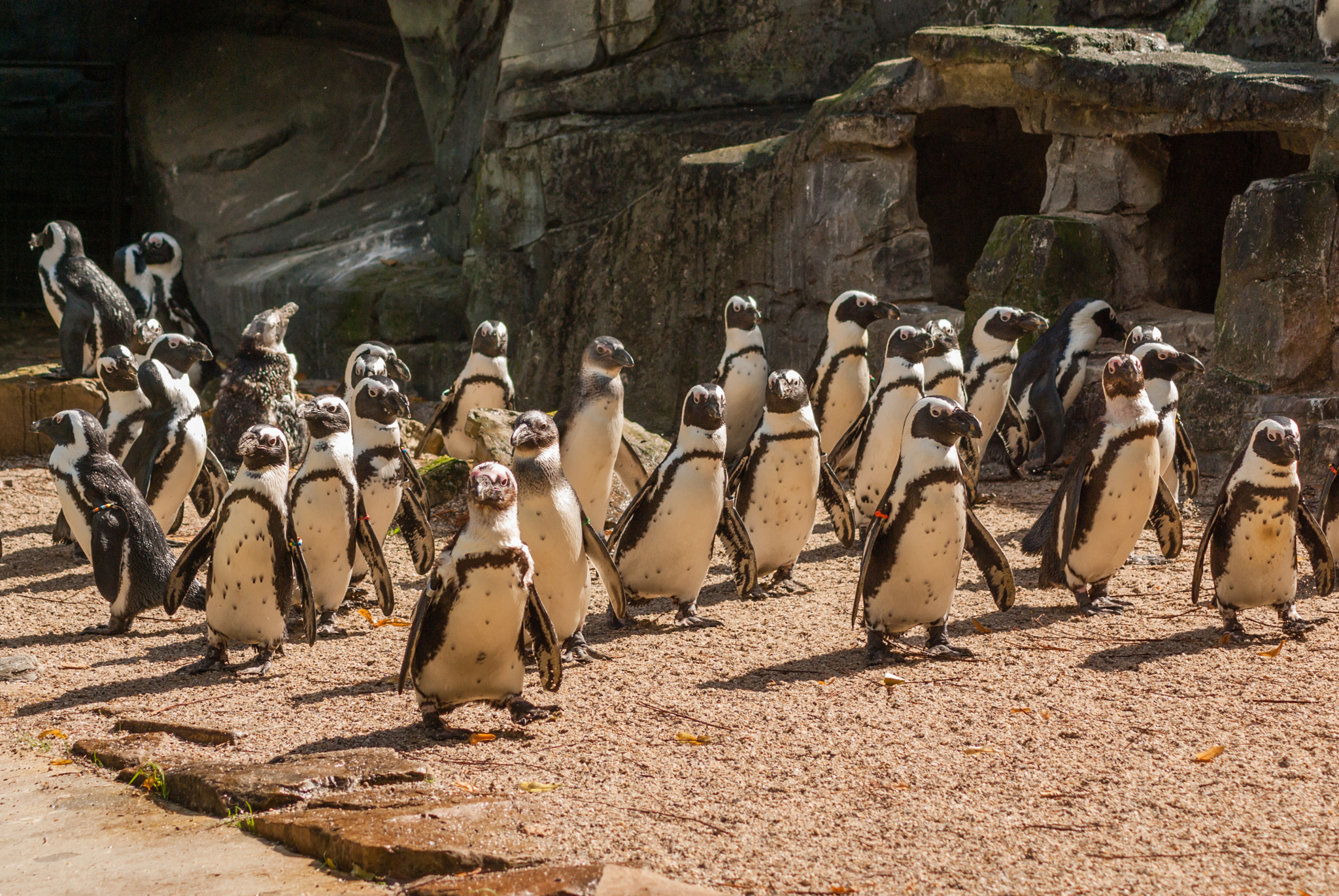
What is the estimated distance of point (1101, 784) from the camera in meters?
3.68

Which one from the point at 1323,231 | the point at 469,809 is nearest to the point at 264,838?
the point at 469,809

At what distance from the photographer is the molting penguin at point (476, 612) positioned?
160 inches

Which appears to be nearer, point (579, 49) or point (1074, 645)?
point (1074, 645)

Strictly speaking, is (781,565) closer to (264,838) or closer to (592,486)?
(592,486)

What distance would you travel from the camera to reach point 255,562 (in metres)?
4.90

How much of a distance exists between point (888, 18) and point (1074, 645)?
26.0ft

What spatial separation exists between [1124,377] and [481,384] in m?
4.48

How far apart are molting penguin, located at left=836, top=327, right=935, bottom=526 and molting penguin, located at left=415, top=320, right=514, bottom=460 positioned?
2.63 metres

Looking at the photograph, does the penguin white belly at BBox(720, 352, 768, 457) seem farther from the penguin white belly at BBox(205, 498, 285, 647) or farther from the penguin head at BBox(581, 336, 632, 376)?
the penguin white belly at BBox(205, 498, 285, 647)

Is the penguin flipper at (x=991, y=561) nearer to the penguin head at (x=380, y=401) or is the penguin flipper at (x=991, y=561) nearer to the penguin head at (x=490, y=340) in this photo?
the penguin head at (x=380, y=401)

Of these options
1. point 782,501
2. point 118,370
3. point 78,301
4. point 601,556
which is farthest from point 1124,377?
A: point 78,301

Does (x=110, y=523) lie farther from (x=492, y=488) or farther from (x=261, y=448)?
(x=492, y=488)

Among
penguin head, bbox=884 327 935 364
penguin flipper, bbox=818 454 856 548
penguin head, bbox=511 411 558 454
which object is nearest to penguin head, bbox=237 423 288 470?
penguin head, bbox=511 411 558 454

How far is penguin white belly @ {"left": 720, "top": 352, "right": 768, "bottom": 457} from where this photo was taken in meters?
8.49
